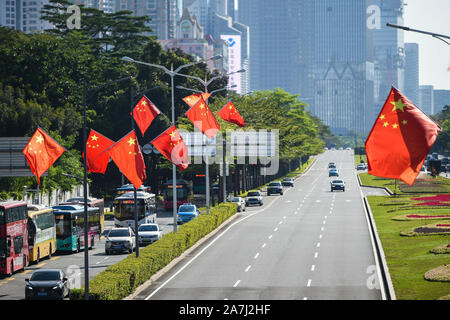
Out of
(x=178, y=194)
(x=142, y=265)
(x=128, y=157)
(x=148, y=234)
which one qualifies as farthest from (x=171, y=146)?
(x=178, y=194)

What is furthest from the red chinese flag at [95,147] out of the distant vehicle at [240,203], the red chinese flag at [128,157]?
the distant vehicle at [240,203]

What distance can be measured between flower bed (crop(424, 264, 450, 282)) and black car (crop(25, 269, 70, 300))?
17.0 m

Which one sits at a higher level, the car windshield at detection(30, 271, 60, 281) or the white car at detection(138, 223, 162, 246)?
the car windshield at detection(30, 271, 60, 281)

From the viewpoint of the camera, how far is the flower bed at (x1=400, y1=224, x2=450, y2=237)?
59.2 metres

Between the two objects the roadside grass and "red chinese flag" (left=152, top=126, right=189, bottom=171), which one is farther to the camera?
"red chinese flag" (left=152, top=126, right=189, bottom=171)

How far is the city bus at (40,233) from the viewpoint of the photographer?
53.2 metres

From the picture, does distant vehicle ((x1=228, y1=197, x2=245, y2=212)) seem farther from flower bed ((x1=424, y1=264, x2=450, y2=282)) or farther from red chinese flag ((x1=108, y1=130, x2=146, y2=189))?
red chinese flag ((x1=108, y1=130, x2=146, y2=189))

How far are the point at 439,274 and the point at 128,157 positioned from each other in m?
15.8

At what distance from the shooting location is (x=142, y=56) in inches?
4968

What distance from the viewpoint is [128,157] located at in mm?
41094

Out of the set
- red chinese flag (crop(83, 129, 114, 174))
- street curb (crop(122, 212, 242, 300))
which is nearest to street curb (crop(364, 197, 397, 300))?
street curb (crop(122, 212, 242, 300))

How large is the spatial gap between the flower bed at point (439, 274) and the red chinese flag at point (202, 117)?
19.2m

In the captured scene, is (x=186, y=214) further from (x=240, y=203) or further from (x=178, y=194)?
(x=178, y=194)
